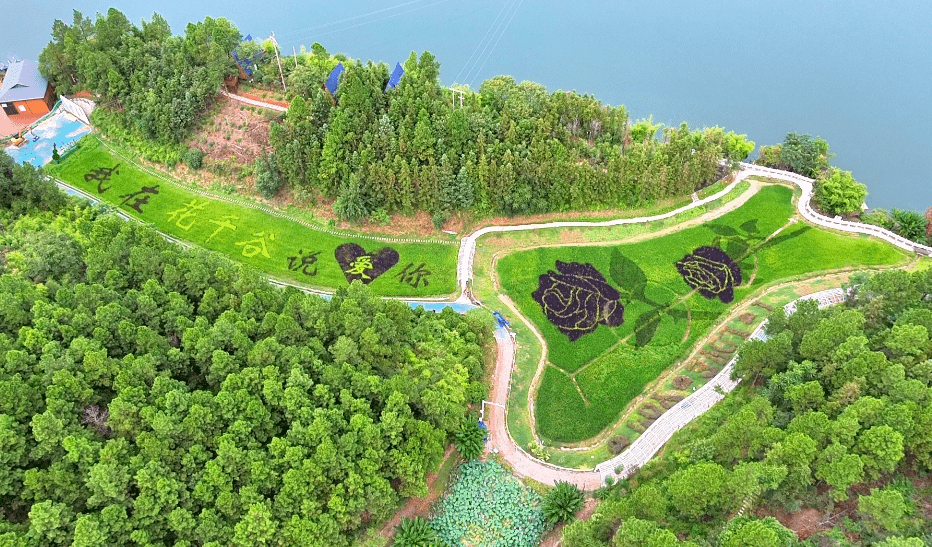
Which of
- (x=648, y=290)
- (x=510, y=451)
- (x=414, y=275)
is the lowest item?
(x=510, y=451)

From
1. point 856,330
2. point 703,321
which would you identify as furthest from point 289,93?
point 856,330

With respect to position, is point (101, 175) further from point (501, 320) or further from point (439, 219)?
point (501, 320)

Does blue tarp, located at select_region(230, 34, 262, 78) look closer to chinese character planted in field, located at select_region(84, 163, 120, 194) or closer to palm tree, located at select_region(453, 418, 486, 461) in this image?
chinese character planted in field, located at select_region(84, 163, 120, 194)

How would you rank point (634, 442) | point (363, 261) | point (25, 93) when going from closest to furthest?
point (634, 442) < point (363, 261) < point (25, 93)

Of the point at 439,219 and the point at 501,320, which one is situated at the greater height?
the point at 439,219

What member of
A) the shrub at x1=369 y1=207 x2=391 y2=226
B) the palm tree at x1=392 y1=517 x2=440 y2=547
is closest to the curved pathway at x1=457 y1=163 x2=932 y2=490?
the palm tree at x1=392 y1=517 x2=440 y2=547

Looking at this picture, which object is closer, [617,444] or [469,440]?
[469,440]

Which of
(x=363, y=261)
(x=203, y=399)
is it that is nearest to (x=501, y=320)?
(x=363, y=261)
